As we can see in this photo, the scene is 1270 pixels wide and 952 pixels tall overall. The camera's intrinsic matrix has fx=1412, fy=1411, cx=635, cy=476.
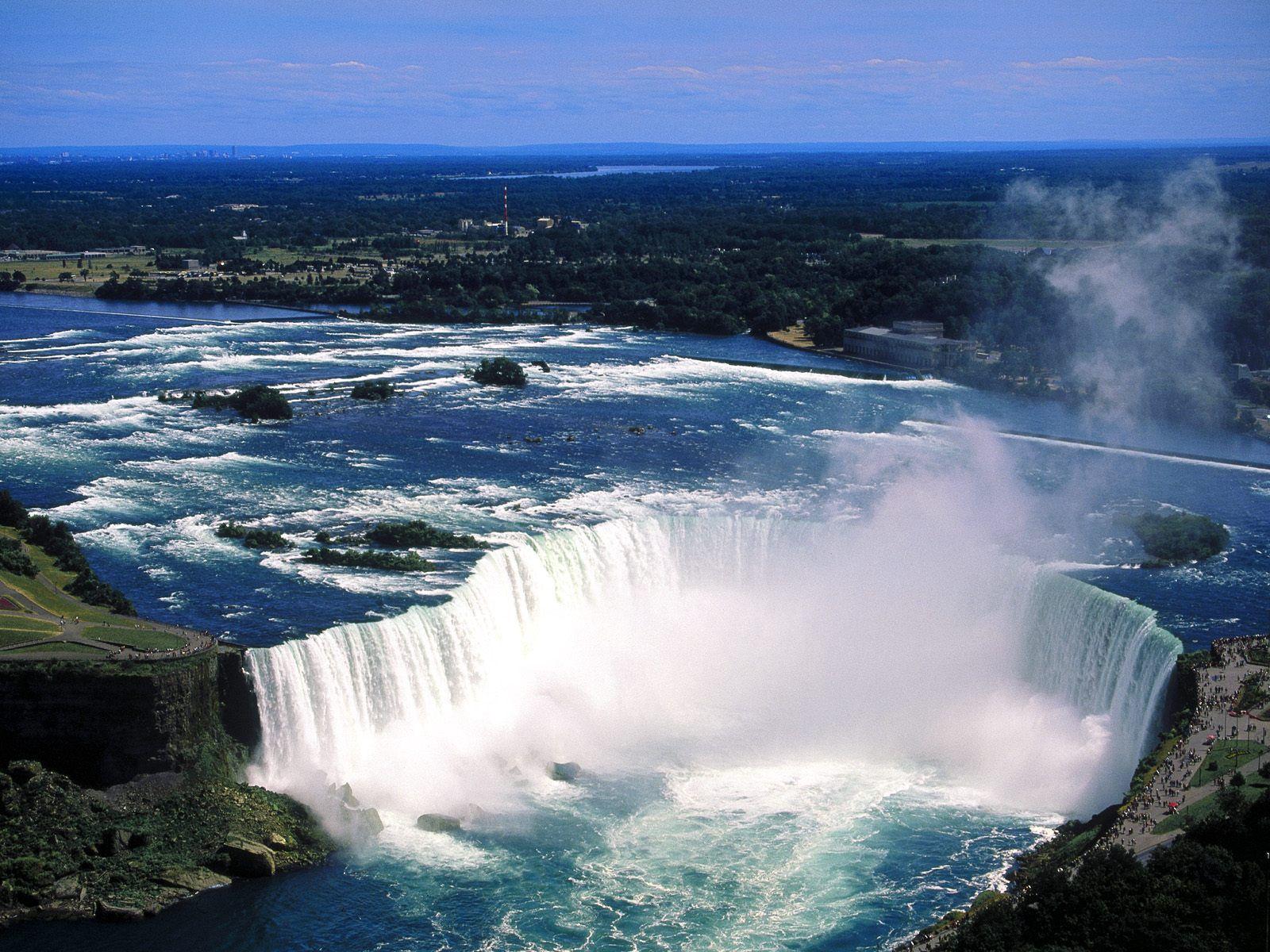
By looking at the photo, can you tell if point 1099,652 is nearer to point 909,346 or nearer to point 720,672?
point 720,672

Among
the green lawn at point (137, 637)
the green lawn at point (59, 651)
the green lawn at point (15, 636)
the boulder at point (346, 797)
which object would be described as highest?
the green lawn at point (15, 636)

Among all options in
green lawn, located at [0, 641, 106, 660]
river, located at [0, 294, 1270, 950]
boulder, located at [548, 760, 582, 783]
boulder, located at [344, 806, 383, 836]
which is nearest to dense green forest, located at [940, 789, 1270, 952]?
river, located at [0, 294, 1270, 950]

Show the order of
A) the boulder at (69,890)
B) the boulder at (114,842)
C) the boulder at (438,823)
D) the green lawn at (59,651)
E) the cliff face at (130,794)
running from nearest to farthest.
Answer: the boulder at (69,890)
the cliff face at (130,794)
the boulder at (114,842)
the green lawn at (59,651)
the boulder at (438,823)

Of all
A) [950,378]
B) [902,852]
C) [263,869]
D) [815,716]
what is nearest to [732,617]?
[815,716]

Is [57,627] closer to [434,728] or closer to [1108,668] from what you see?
[434,728]

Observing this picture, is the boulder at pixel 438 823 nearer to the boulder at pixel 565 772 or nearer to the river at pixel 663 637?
the river at pixel 663 637

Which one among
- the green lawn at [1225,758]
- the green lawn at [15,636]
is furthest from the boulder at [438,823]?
the green lawn at [1225,758]

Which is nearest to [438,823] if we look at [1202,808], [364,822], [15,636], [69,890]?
[364,822]

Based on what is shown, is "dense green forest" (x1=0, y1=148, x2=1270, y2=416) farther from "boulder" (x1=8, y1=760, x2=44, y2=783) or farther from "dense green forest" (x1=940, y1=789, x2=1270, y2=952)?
"boulder" (x1=8, y1=760, x2=44, y2=783)
